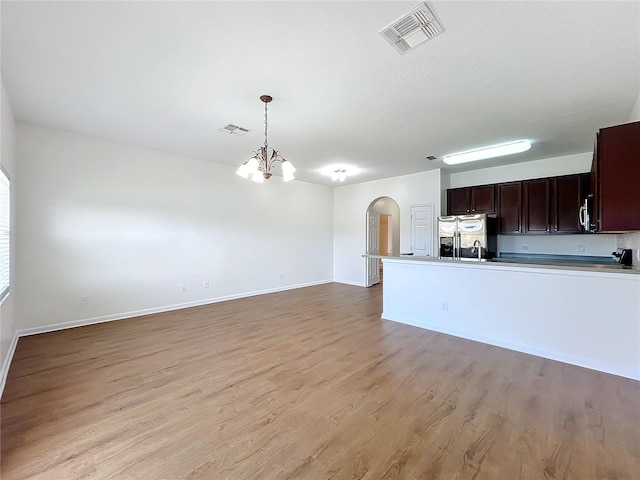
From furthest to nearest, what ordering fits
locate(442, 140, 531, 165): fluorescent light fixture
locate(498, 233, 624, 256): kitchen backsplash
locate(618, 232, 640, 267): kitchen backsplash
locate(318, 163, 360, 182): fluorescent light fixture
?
locate(318, 163, 360, 182): fluorescent light fixture, locate(498, 233, 624, 256): kitchen backsplash, locate(442, 140, 531, 165): fluorescent light fixture, locate(618, 232, 640, 267): kitchen backsplash

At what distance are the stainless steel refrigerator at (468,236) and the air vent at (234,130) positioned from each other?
4239 millimetres

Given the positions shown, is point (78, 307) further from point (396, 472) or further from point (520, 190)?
point (520, 190)

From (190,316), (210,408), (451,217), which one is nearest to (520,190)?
(451,217)

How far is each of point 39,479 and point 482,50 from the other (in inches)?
165

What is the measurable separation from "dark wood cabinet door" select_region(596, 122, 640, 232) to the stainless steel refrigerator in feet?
8.84

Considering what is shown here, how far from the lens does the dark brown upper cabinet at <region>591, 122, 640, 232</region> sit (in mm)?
2500

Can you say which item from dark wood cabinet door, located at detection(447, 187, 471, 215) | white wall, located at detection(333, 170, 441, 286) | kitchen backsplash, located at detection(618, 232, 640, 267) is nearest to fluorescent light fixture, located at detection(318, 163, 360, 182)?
white wall, located at detection(333, 170, 441, 286)

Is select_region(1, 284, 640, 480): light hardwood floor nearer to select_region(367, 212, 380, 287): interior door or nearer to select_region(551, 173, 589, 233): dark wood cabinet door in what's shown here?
select_region(551, 173, 589, 233): dark wood cabinet door

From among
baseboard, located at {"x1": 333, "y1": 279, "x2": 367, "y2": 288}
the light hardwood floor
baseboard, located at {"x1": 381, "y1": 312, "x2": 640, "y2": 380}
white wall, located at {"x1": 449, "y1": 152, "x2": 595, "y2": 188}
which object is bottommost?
the light hardwood floor

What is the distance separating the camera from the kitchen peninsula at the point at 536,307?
2885mm

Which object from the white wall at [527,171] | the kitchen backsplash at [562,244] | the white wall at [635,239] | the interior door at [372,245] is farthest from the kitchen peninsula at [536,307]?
the interior door at [372,245]

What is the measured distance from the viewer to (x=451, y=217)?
582cm

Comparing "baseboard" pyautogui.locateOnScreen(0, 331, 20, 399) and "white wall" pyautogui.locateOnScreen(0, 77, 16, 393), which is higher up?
"white wall" pyautogui.locateOnScreen(0, 77, 16, 393)

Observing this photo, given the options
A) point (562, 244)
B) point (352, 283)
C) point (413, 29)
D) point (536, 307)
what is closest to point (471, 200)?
point (562, 244)
